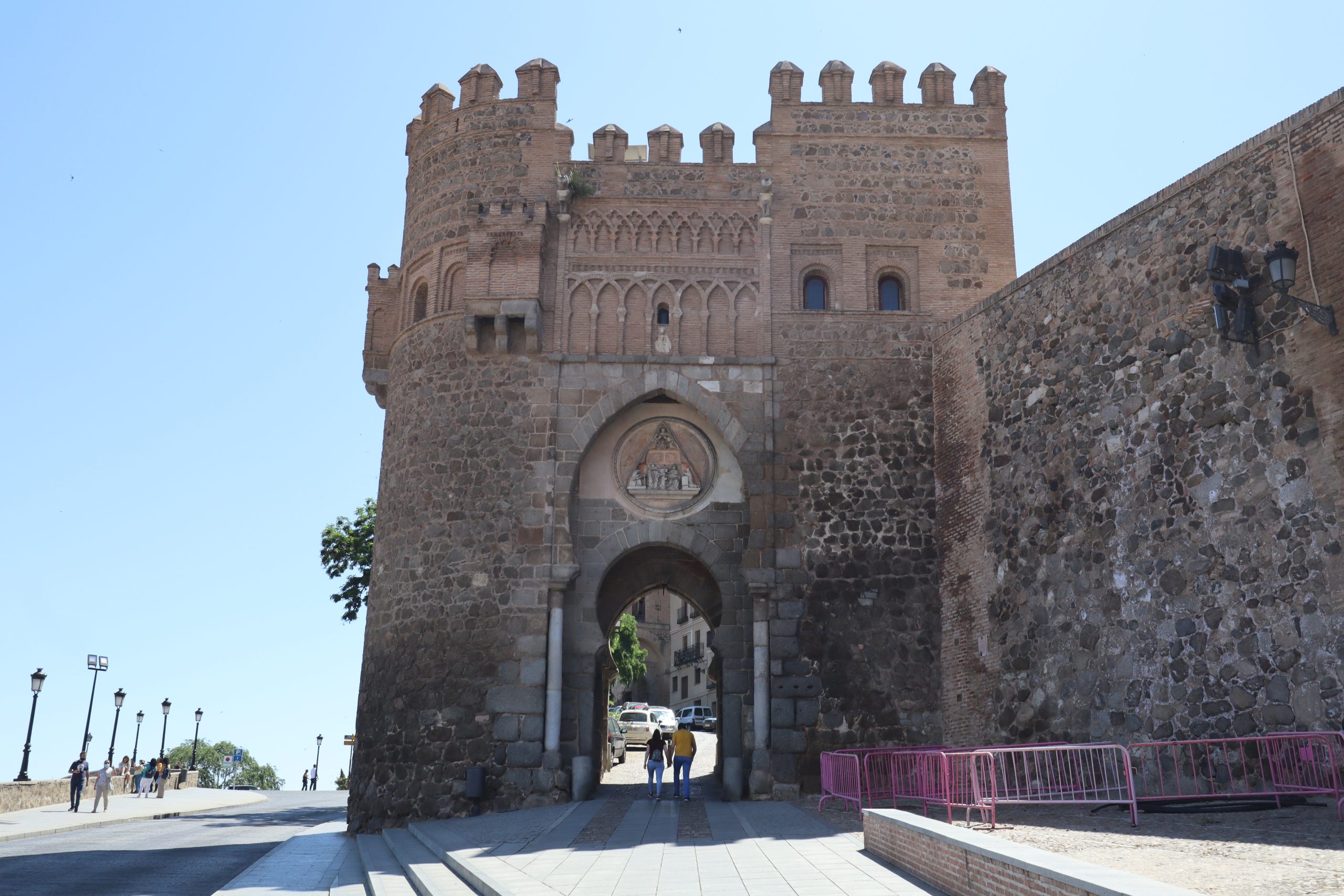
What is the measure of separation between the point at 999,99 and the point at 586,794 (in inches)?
479

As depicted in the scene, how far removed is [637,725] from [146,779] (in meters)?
12.5

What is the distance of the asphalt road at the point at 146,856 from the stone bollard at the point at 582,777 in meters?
3.78

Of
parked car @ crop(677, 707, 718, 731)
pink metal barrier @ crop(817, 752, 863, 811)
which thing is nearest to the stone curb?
pink metal barrier @ crop(817, 752, 863, 811)

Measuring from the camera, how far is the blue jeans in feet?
47.0

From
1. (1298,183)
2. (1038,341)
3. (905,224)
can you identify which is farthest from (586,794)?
(1298,183)

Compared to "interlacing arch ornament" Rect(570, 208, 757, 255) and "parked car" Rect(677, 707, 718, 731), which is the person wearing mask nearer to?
"parked car" Rect(677, 707, 718, 731)

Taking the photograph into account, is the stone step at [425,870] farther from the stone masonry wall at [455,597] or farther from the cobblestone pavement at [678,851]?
the stone masonry wall at [455,597]

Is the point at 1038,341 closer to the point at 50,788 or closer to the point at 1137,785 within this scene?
the point at 1137,785

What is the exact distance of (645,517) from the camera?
15875 mm

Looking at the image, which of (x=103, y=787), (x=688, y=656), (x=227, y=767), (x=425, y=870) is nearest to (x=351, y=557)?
(x=103, y=787)

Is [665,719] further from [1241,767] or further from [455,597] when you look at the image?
[1241,767]

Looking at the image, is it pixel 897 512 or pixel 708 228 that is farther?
pixel 708 228

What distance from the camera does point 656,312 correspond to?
1658 centimetres

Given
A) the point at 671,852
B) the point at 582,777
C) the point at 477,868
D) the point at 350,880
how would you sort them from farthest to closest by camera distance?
the point at 582,777
the point at 350,880
the point at 671,852
the point at 477,868
